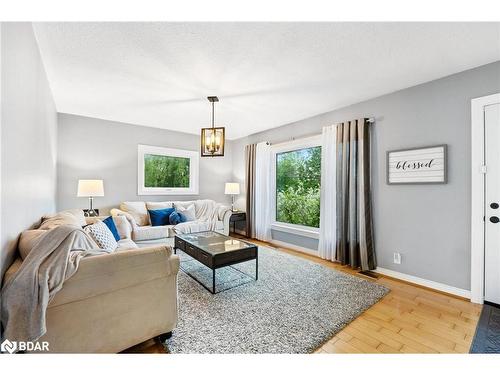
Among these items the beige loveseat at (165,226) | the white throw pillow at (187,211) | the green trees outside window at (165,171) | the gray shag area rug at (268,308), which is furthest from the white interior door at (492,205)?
the green trees outside window at (165,171)

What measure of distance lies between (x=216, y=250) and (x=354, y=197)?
202 centimetres

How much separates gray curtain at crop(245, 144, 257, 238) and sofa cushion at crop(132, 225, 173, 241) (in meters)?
1.79

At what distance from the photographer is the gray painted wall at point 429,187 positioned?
7.68 feet

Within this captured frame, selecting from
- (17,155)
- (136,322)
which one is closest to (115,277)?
(136,322)

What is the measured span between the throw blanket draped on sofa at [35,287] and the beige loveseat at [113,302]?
3.2 inches

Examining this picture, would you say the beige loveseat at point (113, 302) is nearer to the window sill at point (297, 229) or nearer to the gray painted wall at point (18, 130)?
the gray painted wall at point (18, 130)

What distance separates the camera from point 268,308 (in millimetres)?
2070

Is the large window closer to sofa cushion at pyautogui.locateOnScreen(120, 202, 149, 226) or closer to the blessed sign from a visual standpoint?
the blessed sign

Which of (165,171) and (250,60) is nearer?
(250,60)

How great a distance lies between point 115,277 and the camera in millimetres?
1404

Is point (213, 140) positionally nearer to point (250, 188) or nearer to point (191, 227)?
point (191, 227)

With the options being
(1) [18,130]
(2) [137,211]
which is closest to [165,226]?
(2) [137,211]

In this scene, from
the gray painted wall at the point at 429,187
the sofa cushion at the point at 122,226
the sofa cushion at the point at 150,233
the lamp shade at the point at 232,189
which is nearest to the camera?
the gray painted wall at the point at 429,187

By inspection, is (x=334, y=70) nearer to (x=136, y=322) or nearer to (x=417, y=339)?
(x=417, y=339)
